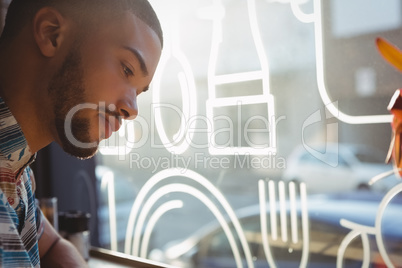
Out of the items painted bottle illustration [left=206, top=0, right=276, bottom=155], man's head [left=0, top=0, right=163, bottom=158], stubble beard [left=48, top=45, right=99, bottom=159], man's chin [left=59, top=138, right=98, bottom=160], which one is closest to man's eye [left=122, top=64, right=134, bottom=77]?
man's head [left=0, top=0, right=163, bottom=158]

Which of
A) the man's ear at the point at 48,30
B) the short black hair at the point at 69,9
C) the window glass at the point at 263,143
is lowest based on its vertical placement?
the window glass at the point at 263,143

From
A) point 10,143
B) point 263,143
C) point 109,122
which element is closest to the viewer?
point 10,143

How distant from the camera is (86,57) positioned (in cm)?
114

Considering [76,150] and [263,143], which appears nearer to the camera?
[76,150]

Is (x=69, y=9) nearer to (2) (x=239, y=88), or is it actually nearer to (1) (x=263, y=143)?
(2) (x=239, y=88)

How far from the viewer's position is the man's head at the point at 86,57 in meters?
1.13

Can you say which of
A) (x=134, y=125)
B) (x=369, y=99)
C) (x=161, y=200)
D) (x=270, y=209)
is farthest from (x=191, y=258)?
(x=369, y=99)

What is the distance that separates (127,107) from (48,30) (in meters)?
0.31

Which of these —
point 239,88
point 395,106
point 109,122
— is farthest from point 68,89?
point 395,106

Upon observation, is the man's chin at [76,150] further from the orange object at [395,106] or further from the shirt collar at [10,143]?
the orange object at [395,106]

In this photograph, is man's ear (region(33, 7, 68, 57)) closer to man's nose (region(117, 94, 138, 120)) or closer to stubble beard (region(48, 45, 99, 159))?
stubble beard (region(48, 45, 99, 159))

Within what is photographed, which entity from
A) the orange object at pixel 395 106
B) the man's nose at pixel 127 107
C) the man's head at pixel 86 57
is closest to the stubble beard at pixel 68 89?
the man's head at pixel 86 57

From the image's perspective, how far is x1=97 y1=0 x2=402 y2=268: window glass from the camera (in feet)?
4.11

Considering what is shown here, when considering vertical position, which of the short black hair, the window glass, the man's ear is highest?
the short black hair
